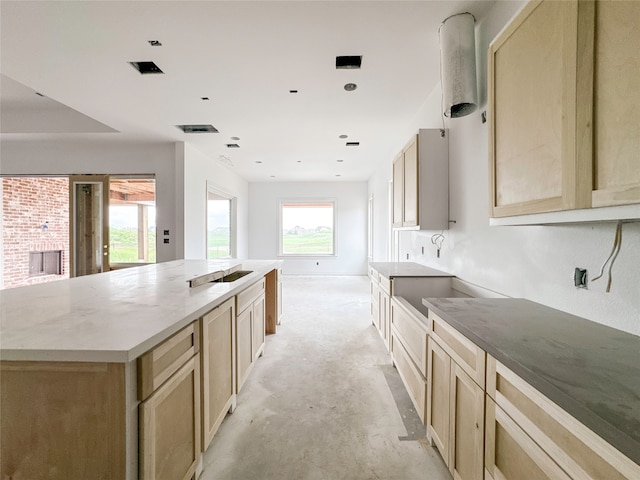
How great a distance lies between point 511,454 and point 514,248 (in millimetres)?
1214

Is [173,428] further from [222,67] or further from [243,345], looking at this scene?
[222,67]

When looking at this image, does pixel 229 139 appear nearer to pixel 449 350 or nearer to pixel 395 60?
pixel 395 60

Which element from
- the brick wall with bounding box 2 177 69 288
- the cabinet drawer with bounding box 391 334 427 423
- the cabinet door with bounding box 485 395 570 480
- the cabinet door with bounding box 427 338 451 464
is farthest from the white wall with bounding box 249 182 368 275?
the cabinet door with bounding box 485 395 570 480

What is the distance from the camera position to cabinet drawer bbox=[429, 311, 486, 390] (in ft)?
3.61

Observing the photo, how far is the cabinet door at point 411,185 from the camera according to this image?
271 cm

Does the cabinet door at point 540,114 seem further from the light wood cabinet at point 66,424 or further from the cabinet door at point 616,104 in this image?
the light wood cabinet at point 66,424

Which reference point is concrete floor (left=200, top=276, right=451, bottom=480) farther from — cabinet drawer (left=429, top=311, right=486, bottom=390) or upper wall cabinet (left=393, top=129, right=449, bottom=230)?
upper wall cabinet (left=393, top=129, right=449, bottom=230)

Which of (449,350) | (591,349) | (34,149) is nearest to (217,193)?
(34,149)

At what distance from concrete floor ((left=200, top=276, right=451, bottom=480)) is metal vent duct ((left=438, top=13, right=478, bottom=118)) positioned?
2305 mm

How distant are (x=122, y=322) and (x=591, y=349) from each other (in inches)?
67.8

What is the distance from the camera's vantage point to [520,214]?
124 centimetres

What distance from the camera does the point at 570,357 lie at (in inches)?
35.4

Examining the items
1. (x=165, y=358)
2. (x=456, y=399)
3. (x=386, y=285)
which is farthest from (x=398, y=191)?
(x=165, y=358)

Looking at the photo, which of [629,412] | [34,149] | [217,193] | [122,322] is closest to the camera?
[629,412]
